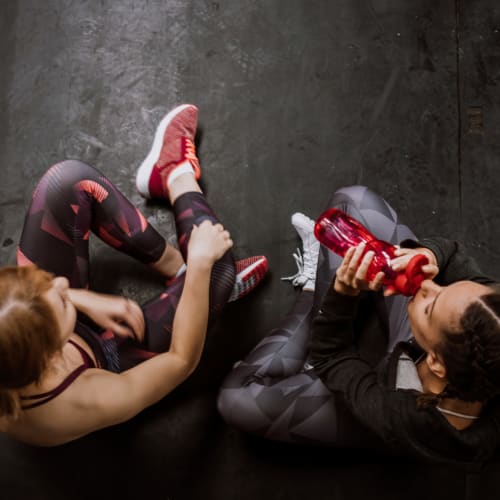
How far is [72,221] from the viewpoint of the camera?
3.95 ft

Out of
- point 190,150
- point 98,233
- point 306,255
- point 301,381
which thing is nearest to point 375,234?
point 306,255

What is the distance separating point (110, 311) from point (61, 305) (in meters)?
0.25

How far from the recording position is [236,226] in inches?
63.6

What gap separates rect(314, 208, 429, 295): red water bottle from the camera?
36.1 inches

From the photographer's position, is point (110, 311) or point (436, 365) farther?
point (110, 311)

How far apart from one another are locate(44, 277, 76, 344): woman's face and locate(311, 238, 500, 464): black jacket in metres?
0.49

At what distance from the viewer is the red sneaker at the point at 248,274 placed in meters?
1.47

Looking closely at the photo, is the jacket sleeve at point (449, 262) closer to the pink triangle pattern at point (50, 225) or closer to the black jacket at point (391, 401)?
the black jacket at point (391, 401)

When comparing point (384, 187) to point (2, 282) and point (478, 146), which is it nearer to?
point (478, 146)

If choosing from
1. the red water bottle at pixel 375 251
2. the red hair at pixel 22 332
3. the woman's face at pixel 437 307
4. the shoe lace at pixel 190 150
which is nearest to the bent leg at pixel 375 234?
the red water bottle at pixel 375 251

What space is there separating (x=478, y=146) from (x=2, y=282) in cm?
150

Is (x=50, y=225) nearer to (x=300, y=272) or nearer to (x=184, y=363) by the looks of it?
(x=184, y=363)

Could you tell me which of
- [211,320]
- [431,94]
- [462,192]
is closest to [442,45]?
[431,94]

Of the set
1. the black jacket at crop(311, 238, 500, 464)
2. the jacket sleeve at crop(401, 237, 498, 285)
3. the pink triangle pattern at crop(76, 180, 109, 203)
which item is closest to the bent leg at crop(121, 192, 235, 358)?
the pink triangle pattern at crop(76, 180, 109, 203)
